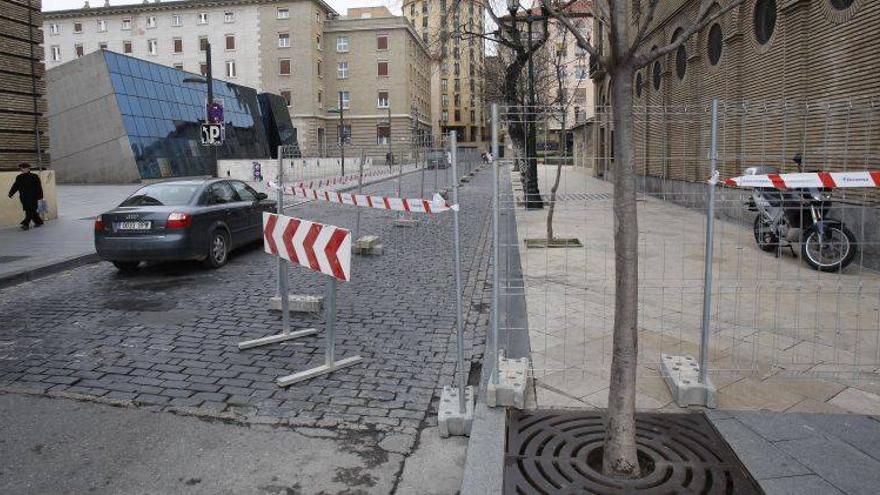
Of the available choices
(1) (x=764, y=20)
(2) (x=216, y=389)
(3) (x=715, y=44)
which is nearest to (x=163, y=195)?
(2) (x=216, y=389)

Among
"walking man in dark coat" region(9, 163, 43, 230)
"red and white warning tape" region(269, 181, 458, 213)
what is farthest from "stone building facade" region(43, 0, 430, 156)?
"red and white warning tape" region(269, 181, 458, 213)

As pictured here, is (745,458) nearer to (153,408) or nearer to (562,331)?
(562,331)

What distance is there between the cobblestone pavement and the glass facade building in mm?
22829

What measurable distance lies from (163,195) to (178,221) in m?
0.90

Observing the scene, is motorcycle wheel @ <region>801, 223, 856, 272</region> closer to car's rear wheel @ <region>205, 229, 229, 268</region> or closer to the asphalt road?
the asphalt road

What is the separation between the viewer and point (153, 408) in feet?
15.6

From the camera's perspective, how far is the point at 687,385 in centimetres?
442

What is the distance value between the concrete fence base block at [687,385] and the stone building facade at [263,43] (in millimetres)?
63878

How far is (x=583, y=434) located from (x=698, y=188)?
12.6m

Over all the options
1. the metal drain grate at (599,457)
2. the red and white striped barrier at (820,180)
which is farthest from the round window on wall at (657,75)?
the metal drain grate at (599,457)

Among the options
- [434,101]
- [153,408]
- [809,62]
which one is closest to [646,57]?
[153,408]

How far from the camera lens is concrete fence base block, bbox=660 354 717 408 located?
439 cm

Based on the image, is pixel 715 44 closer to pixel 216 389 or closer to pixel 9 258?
pixel 216 389

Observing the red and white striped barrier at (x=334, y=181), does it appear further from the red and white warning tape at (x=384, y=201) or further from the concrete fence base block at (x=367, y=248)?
the red and white warning tape at (x=384, y=201)
